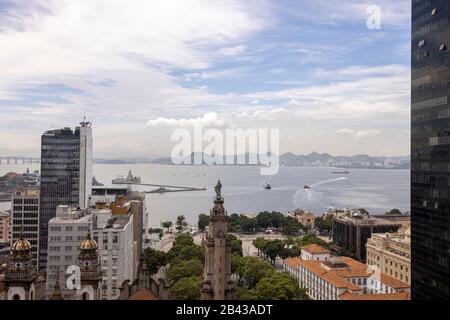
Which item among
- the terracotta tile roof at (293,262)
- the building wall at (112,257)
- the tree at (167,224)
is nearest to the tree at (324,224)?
the tree at (167,224)

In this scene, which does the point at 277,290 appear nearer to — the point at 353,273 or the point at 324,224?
the point at 353,273

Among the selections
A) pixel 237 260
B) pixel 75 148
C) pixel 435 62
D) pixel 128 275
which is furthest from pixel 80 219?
pixel 435 62

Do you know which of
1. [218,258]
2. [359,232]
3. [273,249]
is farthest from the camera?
[359,232]

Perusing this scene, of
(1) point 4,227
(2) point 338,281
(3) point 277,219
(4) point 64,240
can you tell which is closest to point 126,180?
(1) point 4,227

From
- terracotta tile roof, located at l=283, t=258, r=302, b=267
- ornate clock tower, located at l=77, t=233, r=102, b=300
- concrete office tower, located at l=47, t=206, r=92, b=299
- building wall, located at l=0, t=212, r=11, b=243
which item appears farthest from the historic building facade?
building wall, located at l=0, t=212, r=11, b=243
